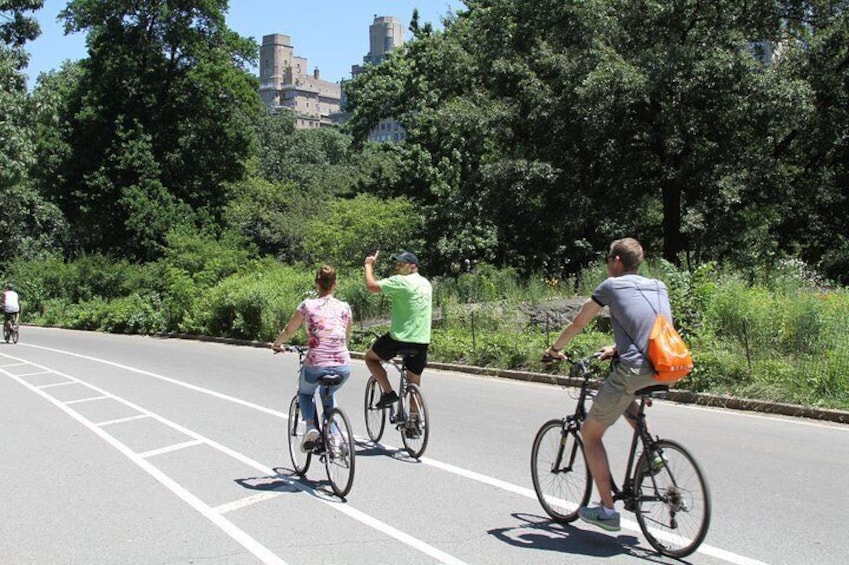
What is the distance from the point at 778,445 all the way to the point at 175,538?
6.20 m

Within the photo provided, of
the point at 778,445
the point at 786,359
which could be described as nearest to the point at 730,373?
the point at 786,359

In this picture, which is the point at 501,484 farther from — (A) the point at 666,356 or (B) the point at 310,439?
(A) the point at 666,356

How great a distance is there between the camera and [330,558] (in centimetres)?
499

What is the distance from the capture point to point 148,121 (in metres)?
41.2

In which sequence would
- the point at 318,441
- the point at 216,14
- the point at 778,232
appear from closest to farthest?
the point at 318,441, the point at 778,232, the point at 216,14

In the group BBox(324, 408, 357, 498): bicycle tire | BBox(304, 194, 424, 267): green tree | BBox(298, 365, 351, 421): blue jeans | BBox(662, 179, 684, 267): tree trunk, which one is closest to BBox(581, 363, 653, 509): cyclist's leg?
BBox(324, 408, 357, 498): bicycle tire

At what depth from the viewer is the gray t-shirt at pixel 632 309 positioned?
4.82 metres

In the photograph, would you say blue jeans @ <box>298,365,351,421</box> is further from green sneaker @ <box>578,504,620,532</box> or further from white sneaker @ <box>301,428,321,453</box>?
green sneaker @ <box>578,504,620,532</box>

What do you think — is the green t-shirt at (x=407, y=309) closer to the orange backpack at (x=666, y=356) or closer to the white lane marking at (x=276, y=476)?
the white lane marking at (x=276, y=476)

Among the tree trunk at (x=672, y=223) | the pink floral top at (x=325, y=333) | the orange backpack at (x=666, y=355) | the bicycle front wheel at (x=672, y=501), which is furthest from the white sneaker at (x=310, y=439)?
the tree trunk at (x=672, y=223)

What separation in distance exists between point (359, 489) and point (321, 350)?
4.06 ft

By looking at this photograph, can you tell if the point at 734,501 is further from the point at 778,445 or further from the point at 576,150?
the point at 576,150

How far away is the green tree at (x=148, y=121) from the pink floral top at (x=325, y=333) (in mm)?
33777

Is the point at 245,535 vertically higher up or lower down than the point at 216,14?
lower down
